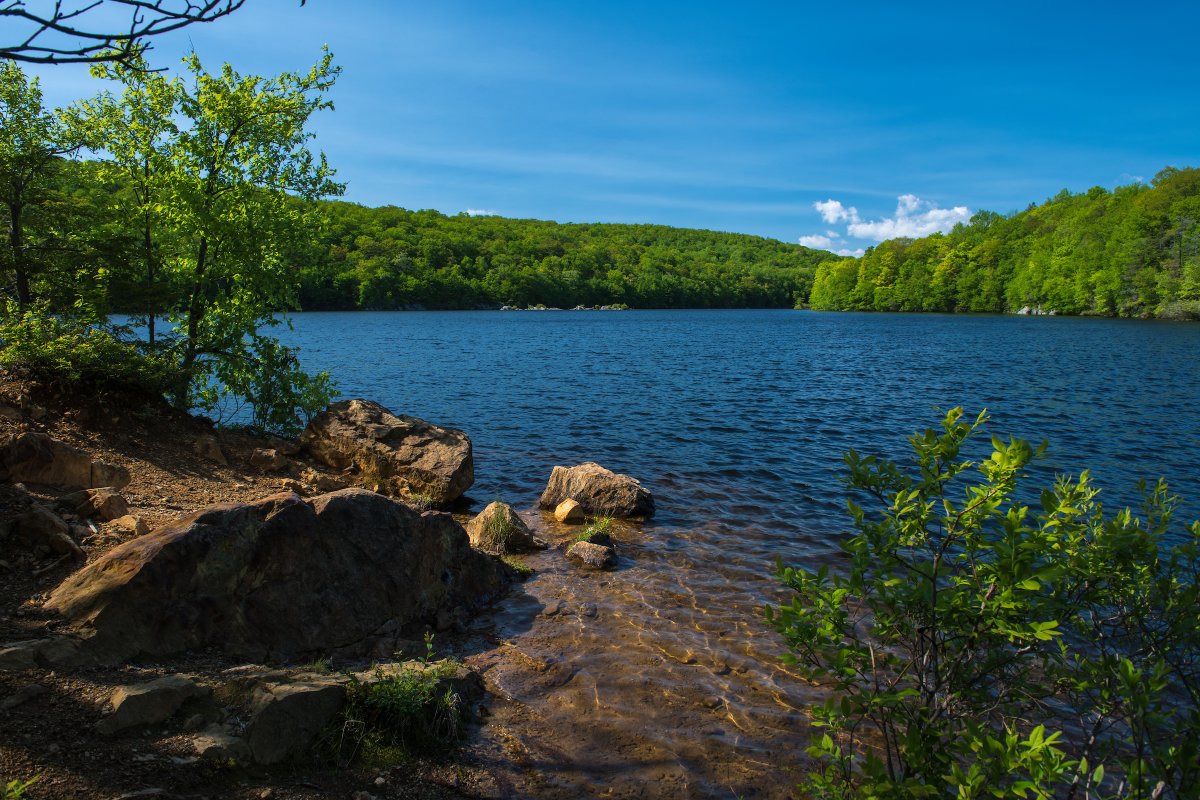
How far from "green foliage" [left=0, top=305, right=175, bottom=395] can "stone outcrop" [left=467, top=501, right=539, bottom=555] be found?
7224 mm

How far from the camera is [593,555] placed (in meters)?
11.8

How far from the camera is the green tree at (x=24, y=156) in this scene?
12.9 m

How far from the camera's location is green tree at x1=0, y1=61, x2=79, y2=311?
12.9 m

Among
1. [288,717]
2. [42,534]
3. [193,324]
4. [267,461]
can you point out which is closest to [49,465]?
[42,534]

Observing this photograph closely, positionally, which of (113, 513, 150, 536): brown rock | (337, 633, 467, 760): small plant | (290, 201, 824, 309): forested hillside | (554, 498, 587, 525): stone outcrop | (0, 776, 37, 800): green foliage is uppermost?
(290, 201, 824, 309): forested hillside

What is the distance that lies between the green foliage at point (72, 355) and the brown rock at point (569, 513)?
8.51 meters

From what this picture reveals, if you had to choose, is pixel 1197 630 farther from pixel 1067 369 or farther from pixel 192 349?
pixel 1067 369

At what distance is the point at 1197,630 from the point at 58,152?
18.9 m

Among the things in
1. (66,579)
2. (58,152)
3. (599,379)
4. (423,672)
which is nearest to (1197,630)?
(423,672)

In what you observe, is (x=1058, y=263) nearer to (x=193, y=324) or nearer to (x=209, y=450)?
(x=193, y=324)

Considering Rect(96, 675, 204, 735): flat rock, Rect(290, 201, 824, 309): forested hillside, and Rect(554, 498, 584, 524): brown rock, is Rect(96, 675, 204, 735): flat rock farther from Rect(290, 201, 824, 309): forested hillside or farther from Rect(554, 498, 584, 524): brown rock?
Rect(290, 201, 824, 309): forested hillside

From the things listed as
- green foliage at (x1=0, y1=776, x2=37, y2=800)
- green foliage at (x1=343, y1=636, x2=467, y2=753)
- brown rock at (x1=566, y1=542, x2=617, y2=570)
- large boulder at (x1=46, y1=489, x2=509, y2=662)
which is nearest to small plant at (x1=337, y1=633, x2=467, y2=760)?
green foliage at (x1=343, y1=636, x2=467, y2=753)

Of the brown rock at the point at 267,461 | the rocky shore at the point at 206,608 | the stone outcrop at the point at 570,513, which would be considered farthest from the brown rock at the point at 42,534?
the stone outcrop at the point at 570,513

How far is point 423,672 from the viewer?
22.0ft
